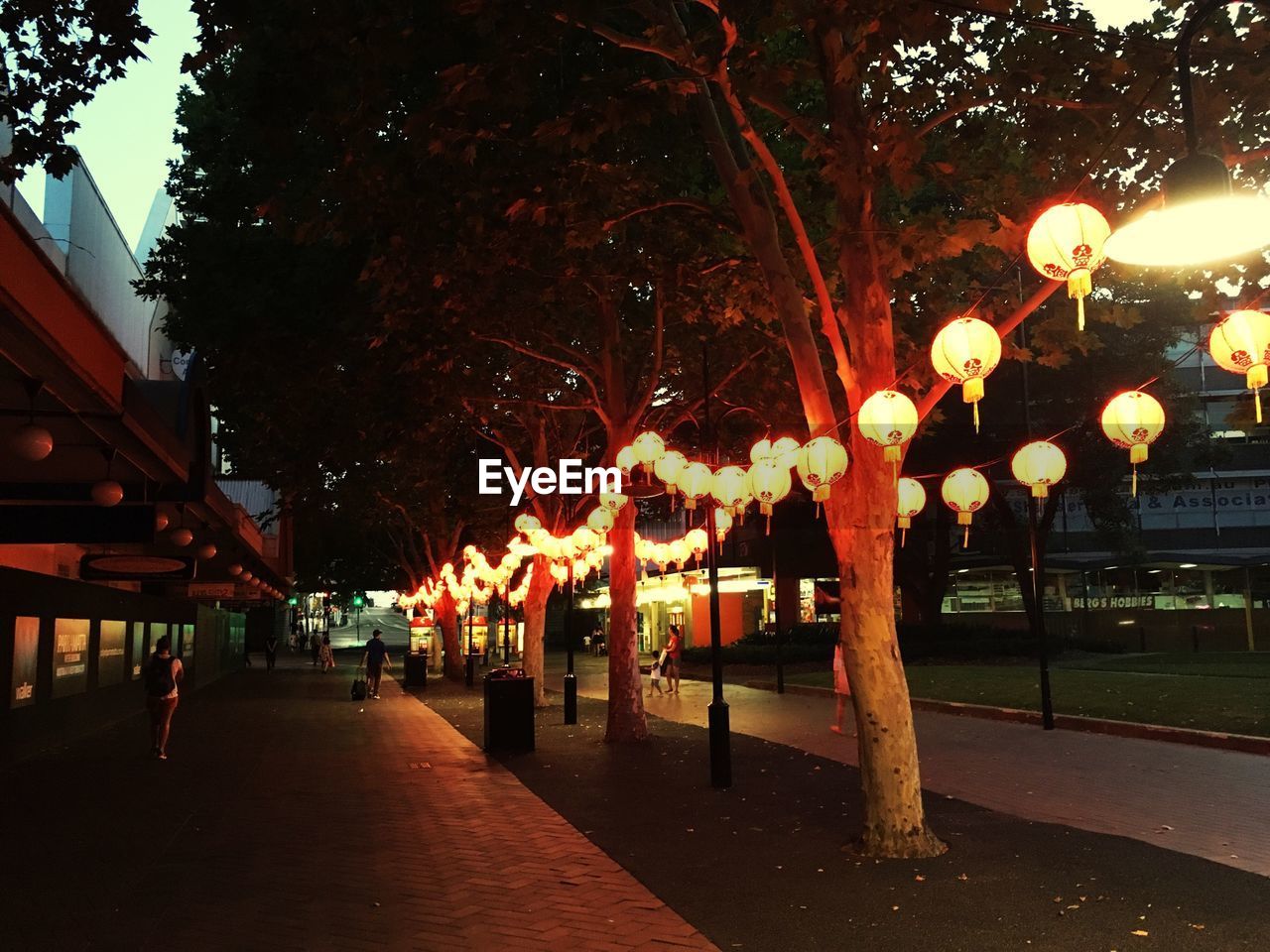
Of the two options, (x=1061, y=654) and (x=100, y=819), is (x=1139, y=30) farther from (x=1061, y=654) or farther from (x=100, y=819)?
(x=1061, y=654)

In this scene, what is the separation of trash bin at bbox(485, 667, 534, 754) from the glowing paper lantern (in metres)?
8.70

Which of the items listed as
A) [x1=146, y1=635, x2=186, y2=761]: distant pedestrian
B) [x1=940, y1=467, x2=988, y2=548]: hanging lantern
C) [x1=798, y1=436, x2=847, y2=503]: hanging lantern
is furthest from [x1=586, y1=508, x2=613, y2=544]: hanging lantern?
[x1=798, y1=436, x2=847, y2=503]: hanging lantern

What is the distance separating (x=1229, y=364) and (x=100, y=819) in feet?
34.0

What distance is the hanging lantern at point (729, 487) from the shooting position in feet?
40.3

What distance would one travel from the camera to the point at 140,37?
8.02m

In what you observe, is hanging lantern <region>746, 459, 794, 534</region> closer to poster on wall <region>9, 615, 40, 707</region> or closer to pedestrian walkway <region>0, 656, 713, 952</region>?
pedestrian walkway <region>0, 656, 713, 952</region>

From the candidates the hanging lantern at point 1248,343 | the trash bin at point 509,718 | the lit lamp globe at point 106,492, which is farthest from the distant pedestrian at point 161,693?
the hanging lantern at point 1248,343

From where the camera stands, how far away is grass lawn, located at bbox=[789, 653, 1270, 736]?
15.4 metres

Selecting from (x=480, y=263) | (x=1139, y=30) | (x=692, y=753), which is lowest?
(x=692, y=753)

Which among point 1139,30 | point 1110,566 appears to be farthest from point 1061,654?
point 1139,30

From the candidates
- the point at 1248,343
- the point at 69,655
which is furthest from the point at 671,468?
the point at 69,655

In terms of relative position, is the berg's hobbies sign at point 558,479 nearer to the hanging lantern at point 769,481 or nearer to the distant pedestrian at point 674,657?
the distant pedestrian at point 674,657

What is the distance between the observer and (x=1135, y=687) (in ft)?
65.2

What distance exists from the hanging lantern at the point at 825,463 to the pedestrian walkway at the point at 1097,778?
3.67 meters
